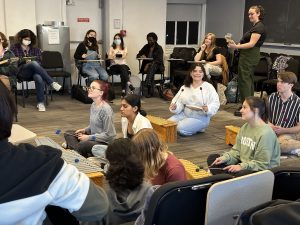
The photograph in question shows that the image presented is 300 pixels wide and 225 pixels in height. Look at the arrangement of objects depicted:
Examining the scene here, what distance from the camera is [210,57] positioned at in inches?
245

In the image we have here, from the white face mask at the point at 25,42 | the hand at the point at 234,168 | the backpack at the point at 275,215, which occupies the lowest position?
the hand at the point at 234,168

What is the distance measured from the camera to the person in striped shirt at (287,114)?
3826mm

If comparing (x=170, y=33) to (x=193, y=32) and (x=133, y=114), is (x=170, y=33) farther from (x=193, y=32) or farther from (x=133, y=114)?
(x=133, y=114)

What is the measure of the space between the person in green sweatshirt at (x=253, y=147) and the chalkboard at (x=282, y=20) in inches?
183

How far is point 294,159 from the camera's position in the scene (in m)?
3.86

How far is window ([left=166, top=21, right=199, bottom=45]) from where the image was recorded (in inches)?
340

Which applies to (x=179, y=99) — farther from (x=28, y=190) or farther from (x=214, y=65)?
(x=28, y=190)

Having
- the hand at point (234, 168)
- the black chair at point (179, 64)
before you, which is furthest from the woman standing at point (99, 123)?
the black chair at point (179, 64)

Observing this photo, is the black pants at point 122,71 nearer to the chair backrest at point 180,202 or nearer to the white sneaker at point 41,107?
the white sneaker at point 41,107

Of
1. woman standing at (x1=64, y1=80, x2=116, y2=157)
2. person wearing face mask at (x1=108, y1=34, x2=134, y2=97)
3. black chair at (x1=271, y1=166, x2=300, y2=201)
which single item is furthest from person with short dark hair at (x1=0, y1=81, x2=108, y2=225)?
person wearing face mask at (x1=108, y1=34, x2=134, y2=97)

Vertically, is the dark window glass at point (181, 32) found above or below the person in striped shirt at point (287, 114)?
above

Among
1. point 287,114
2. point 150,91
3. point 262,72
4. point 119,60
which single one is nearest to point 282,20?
point 262,72

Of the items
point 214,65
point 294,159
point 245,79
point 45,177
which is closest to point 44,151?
point 45,177

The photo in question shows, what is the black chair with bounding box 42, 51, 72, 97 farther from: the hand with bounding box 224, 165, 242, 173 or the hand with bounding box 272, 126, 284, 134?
the hand with bounding box 224, 165, 242, 173
